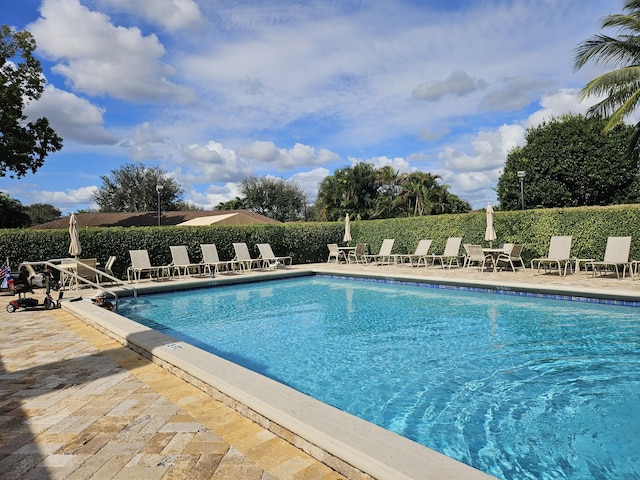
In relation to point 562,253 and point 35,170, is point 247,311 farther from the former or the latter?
point 35,170

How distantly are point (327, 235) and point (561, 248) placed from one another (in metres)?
10.3

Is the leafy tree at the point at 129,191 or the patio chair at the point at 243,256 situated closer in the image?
the patio chair at the point at 243,256

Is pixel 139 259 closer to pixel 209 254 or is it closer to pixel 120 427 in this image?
pixel 209 254

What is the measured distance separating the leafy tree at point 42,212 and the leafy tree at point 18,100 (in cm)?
4197

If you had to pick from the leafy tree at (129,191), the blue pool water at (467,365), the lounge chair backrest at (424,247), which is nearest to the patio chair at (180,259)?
the blue pool water at (467,365)

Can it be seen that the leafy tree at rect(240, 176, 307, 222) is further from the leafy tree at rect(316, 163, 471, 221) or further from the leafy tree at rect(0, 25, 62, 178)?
the leafy tree at rect(0, 25, 62, 178)

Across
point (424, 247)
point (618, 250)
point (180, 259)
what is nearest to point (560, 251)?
point (618, 250)

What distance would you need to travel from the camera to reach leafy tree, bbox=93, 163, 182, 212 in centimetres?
4328

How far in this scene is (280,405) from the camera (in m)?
2.89

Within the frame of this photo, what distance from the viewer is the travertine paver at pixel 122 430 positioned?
93.0 inches

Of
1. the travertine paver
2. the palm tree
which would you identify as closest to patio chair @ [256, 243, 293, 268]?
the travertine paver

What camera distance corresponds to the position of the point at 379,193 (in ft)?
107

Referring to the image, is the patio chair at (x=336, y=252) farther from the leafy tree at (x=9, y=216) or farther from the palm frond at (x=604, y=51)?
the leafy tree at (x=9, y=216)

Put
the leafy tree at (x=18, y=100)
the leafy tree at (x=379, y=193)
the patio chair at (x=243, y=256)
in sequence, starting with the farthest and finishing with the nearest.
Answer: the leafy tree at (x=379, y=193) → the leafy tree at (x=18, y=100) → the patio chair at (x=243, y=256)
